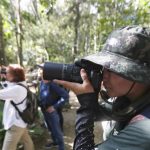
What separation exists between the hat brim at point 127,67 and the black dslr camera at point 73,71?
0.22 meters

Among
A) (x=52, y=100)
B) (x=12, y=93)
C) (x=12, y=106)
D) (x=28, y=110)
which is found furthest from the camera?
(x=52, y=100)

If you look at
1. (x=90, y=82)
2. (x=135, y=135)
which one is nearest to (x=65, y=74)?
(x=90, y=82)

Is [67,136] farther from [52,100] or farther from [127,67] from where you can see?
[127,67]

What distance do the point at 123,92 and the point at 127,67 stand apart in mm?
175

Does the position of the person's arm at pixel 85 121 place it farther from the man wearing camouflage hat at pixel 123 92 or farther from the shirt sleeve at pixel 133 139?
the shirt sleeve at pixel 133 139

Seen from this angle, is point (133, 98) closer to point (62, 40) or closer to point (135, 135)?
point (135, 135)

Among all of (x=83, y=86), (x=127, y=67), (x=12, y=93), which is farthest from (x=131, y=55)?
(x=12, y=93)

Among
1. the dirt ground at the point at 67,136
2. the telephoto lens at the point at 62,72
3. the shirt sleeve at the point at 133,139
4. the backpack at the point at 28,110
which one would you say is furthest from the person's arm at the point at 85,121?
the dirt ground at the point at 67,136

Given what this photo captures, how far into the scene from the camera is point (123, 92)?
1778 millimetres

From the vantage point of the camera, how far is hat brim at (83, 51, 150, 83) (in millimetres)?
1644

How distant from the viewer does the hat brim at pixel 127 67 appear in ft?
5.39

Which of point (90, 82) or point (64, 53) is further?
point (64, 53)

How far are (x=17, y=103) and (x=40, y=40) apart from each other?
2985cm

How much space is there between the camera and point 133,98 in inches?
69.1
